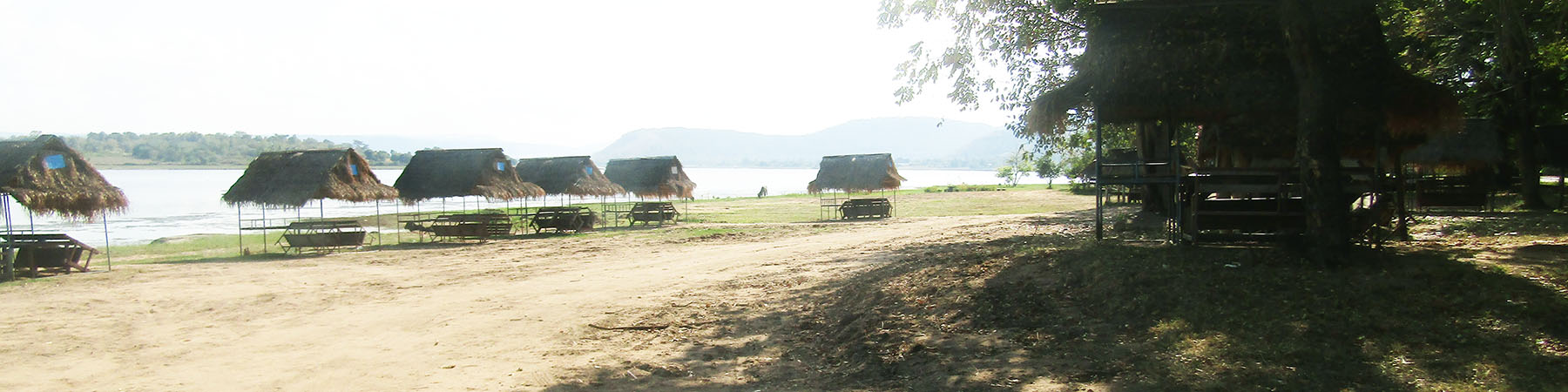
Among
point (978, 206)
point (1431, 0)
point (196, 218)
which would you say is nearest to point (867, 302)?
point (1431, 0)

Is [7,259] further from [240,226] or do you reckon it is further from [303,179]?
[240,226]

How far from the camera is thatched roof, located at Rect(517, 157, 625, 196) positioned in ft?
94.1

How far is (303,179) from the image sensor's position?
2048cm

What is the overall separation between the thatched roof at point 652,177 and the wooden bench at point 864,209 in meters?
6.14

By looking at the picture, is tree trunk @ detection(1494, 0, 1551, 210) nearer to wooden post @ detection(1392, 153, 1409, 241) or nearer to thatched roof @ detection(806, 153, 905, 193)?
wooden post @ detection(1392, 153, 1409, 241)

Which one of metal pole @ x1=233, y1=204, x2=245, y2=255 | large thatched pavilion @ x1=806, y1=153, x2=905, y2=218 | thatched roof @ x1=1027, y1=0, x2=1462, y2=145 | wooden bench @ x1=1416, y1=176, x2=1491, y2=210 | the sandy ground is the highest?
thatched roof @ x1=1027, y1=0, x2=1462, y2=145

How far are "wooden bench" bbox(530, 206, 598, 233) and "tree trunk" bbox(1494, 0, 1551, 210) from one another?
73.1ft

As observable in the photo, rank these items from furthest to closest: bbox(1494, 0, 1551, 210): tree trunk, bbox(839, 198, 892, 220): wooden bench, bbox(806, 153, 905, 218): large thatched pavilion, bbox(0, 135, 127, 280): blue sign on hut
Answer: bbox(806, 153, 905, 218): large thatched pavilion
bbox(839, 198, 892, 220): wooden bench
bbox(1494, 0, 1551, 210): tree trunk
bbox(0, 135, 127, 280): blue sign on hut

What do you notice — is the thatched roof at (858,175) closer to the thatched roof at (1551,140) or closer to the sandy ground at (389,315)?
the sandy ground at (389,315)

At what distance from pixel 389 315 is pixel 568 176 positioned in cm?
1899

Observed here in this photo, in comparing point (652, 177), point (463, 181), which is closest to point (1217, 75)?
point (463, 181)

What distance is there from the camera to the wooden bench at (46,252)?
577 inches

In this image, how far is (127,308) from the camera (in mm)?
11094

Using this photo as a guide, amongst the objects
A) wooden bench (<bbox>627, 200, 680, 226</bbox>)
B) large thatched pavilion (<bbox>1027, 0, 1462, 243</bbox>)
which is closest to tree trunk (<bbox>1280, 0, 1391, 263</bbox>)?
large thatched pavilion (<bbox>1027, 0, 1462, 243</bbox>)
